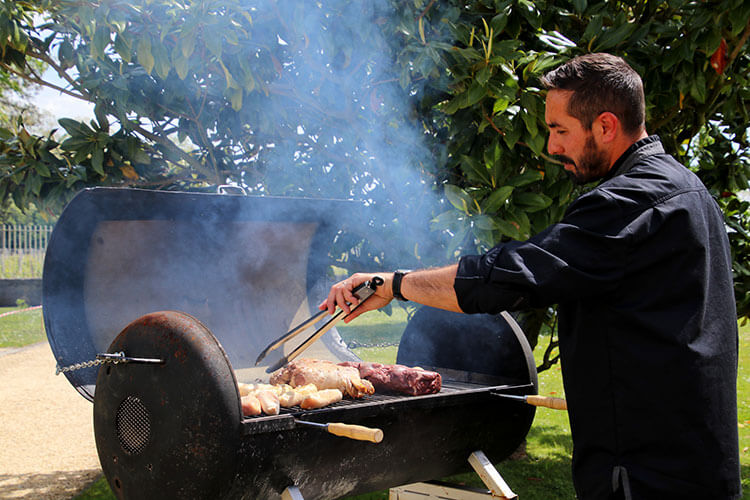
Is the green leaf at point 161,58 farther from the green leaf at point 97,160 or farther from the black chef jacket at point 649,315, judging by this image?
the black chef jacket at point 649,315

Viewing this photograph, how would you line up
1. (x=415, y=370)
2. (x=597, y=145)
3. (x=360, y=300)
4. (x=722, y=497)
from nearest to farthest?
(x=722, y=497)
(x=597, y=145)
(x=360, y=300)
(x=415, y=370)

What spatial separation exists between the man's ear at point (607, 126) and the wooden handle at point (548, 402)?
3.37 feet

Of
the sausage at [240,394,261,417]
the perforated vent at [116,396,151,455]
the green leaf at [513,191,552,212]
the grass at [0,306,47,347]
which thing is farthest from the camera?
the grass at [0,306,47,347]

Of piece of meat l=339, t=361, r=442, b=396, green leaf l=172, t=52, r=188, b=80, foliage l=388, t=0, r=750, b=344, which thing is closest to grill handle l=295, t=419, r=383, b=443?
piece of meat l=339, t=361, r=442, b=396

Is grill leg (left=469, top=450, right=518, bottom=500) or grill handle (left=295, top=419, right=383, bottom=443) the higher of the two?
grill handle (left=295, top=419, right=383, bottom=443)

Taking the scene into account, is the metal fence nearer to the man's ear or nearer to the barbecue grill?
the barbecue grill

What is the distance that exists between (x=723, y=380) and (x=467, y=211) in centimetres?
168

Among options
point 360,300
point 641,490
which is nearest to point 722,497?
point 641,490

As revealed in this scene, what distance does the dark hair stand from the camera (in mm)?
1872

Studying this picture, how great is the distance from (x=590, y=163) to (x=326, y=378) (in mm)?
1408

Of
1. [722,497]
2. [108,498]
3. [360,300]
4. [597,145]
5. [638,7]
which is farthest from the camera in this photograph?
[108,498]

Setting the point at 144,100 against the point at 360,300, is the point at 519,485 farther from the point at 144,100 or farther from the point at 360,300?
the point at 144,100

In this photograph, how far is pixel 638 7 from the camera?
152 inches

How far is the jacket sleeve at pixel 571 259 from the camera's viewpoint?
1.70 meters
